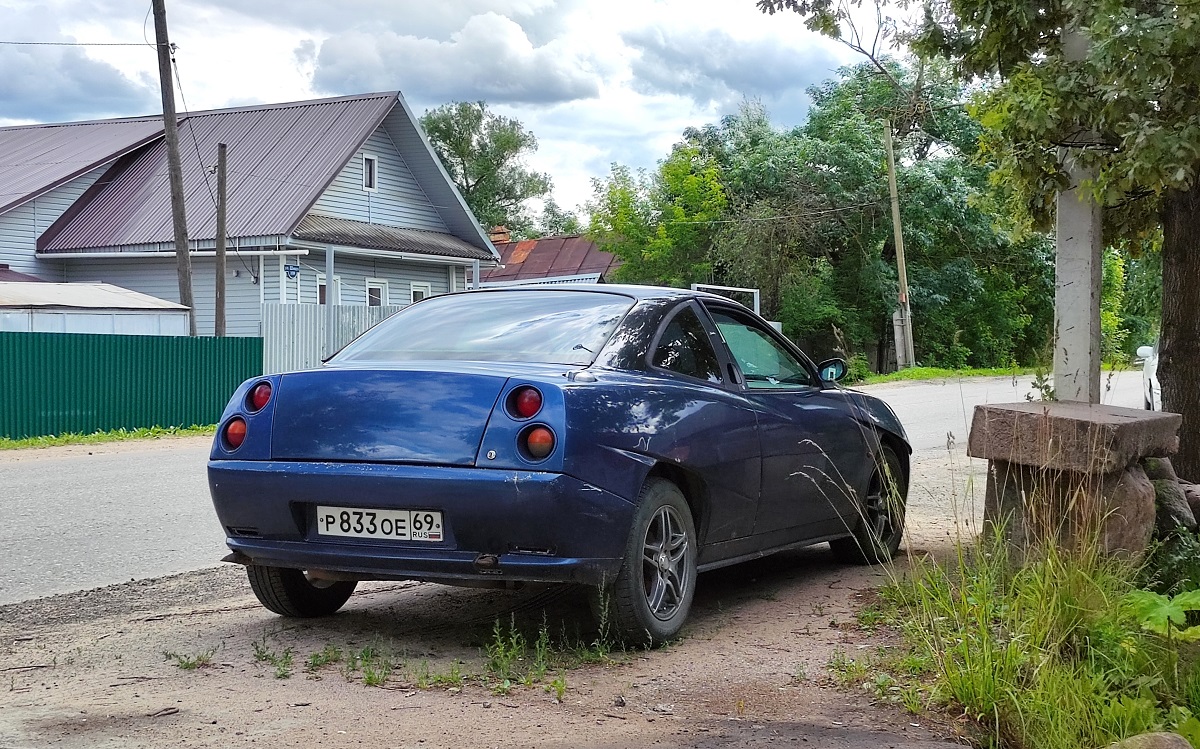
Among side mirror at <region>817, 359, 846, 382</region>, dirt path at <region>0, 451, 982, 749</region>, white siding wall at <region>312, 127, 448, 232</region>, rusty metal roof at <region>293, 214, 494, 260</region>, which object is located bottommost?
dirt path at <region>0, 451, 982, 749</region>

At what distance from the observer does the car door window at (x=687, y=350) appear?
5473mm

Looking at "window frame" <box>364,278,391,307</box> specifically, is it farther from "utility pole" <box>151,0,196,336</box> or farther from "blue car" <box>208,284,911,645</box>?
"blue car" <box>208,284,911,645</box>

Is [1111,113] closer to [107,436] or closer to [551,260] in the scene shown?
[107,436]

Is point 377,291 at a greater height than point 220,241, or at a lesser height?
lesser

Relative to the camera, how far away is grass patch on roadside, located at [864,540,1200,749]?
4.20 metres

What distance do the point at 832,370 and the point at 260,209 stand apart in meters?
23.8

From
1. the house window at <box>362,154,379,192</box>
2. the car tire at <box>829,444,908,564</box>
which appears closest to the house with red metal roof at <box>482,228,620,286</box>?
the house window at <box>362,154,379,192</box>

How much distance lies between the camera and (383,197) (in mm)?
31953

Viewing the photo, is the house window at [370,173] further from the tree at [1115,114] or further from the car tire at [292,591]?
the car tire at [292,591]

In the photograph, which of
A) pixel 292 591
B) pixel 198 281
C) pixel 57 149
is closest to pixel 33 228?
pixel 198 281

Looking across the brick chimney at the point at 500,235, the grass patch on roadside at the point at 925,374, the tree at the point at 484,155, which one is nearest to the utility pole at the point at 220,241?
the grass patch on roadside at the point at 925,374

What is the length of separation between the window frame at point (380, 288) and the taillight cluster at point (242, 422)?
27.4m

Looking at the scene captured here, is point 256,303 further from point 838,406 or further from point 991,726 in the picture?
point 991,726

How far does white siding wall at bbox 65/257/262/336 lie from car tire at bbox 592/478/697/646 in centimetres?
2524
